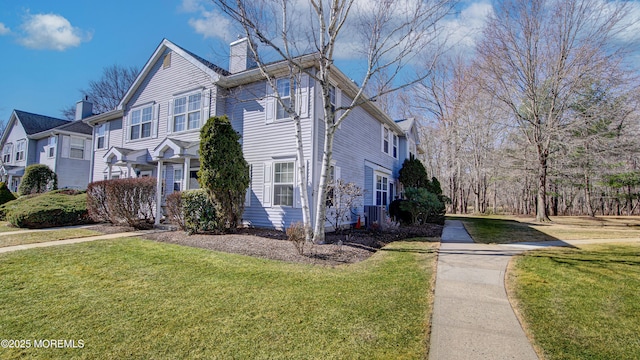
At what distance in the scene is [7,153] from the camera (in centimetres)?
2445

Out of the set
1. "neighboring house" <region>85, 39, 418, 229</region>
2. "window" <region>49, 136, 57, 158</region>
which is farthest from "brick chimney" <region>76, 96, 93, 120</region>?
"neighboring house" <region>85, 39, 418, 229</region>

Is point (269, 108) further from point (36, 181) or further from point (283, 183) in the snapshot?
point (36, 181)

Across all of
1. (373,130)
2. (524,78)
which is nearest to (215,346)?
(373,130)

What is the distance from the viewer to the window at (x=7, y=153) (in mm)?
24038

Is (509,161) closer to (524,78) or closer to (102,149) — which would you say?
(524,78)

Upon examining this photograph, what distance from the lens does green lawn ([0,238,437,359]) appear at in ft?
9.13

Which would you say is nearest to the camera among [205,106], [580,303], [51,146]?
[580,303]

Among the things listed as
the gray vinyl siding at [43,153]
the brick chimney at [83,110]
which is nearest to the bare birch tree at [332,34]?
the gray vinyl siding at [43,153]

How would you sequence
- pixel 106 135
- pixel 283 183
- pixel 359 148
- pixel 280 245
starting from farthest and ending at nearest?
1. pixel 106 135
2. pixel 359 148
3. pixel 283 183
4. pixel 280 245

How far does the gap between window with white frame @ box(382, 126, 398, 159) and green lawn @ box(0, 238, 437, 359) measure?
428 inches

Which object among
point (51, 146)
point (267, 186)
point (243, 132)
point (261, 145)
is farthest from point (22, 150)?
point (267, 186)

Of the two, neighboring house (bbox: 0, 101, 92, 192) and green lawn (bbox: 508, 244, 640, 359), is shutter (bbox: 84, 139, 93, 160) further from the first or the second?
green lawn (bbox: 508, 244, 640, 359)

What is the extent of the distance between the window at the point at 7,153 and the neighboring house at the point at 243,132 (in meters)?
14.2

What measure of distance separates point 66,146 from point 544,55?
95.6 feet
